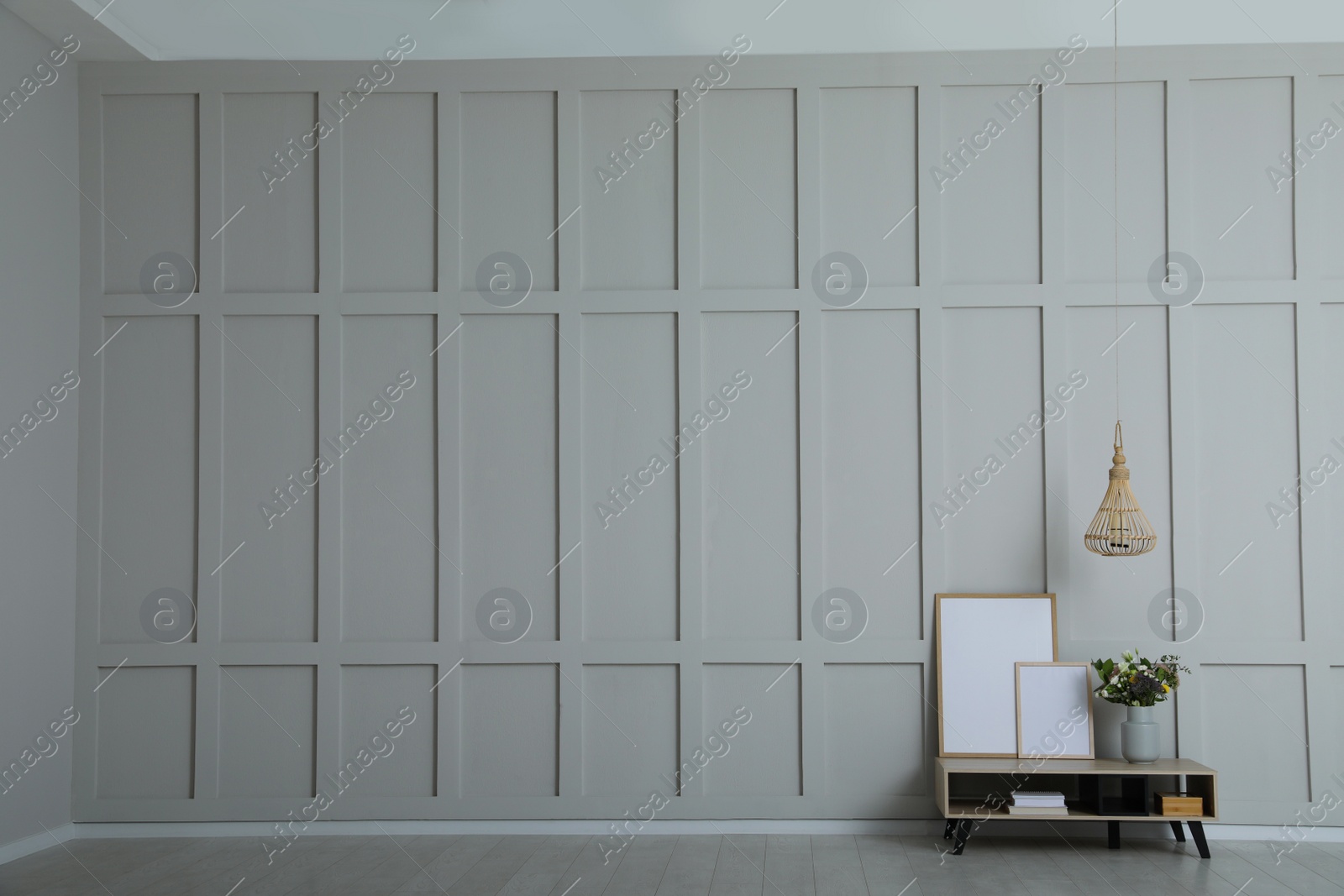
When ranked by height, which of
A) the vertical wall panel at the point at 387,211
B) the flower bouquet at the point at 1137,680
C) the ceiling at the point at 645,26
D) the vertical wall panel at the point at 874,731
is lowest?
the vertical wall panel at the point at 874,731

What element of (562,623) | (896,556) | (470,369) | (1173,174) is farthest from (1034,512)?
(470,369)

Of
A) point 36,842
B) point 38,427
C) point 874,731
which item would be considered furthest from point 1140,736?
point 38,427

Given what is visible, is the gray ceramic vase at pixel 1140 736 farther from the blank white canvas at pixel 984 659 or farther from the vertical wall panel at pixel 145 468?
the vertical wall panel at pixel 145 468

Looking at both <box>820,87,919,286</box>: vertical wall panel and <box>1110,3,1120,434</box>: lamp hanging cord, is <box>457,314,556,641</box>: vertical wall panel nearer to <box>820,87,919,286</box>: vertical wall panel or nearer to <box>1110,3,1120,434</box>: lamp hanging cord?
<box>820,87,919,286</box>: vertical wall panel

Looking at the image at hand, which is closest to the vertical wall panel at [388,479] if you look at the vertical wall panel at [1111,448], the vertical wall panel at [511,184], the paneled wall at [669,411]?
the paneled wall at [669,411]

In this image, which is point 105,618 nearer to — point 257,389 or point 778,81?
point 257,389

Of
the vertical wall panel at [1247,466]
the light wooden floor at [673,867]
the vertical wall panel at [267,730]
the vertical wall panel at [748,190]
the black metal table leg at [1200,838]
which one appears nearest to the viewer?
the light wooden floor at [673,867]

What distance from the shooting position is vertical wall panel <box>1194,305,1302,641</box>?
14.3 feet

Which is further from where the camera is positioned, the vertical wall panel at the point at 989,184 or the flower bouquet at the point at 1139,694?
the vertical wall panel at the point at 989,184

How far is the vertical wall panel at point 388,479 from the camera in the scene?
14.8 ft

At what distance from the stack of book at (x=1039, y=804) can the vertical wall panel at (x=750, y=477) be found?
3.78 feet

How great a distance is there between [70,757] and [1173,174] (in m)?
5.69

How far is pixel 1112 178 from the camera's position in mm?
4500

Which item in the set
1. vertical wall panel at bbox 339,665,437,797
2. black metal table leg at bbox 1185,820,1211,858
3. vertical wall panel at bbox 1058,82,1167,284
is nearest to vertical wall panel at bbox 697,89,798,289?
vertical wall panel at bbox 1058,82,1167,284
